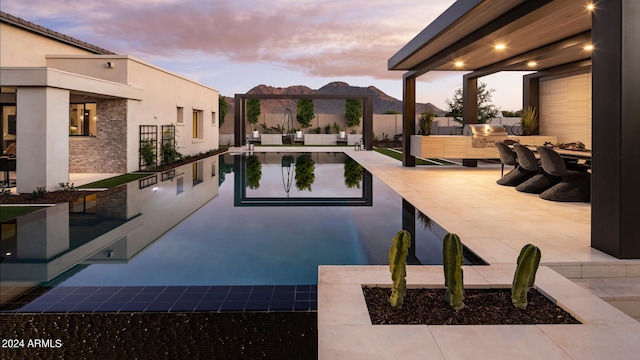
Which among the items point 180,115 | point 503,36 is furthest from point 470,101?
point 180,115

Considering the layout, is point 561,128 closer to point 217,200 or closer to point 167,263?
point 217,200

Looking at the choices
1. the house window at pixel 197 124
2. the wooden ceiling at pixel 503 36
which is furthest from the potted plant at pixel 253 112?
the wooden ceiling at pixel 503 36

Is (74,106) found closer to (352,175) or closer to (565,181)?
(352,175)

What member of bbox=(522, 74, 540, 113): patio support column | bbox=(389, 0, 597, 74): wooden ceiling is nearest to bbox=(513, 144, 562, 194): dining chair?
bbox=(389, 0, 597, 74): wooden ceiling

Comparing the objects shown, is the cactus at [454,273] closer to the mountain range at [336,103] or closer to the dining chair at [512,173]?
the dining chair at [512,173]

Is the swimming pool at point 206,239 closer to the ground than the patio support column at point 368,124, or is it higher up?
closer to the ground

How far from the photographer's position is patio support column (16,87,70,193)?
401 inches

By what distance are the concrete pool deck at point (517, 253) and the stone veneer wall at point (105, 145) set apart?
305 inches

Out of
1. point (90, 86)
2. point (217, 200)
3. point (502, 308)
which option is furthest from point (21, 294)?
point (90, 86)

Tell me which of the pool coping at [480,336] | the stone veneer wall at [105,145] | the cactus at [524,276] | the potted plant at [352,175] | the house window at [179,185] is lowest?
the pool coping at [480,336]

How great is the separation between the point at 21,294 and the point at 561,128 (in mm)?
14186

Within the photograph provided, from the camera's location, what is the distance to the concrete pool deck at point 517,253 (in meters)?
2.85

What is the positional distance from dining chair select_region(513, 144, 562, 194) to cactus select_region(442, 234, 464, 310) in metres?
6.81

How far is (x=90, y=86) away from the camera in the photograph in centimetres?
1169
